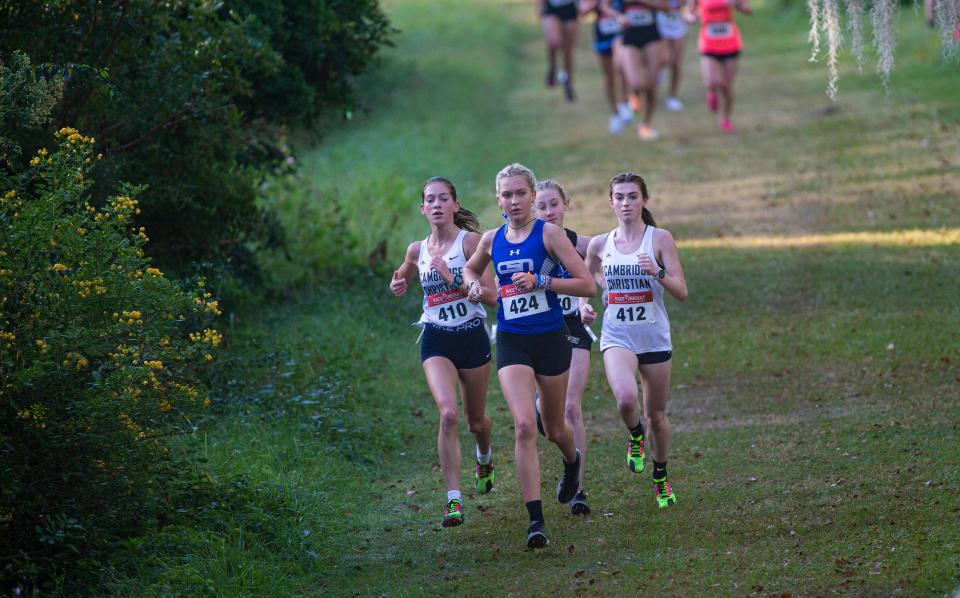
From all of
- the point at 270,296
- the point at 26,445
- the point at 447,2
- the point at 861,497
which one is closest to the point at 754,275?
the point at 270,296

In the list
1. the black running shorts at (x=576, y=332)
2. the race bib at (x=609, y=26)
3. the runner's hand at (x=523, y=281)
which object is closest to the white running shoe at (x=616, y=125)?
the race bib at (x=609, y=26)

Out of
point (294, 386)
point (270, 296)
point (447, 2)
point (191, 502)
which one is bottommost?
point (191, 502)

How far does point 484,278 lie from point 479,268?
0.07m

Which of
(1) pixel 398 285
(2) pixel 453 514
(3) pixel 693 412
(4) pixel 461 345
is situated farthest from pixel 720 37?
(2) pixel 453 514

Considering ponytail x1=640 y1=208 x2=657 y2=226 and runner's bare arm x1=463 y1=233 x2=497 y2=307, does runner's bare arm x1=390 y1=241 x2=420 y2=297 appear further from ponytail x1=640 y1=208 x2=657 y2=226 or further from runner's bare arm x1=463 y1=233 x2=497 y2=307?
ponytail x1=640 y1=208 x2=657 y2=226

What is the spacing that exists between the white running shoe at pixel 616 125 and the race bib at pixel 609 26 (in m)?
1.89

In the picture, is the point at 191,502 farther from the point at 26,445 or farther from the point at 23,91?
the point at 23,91

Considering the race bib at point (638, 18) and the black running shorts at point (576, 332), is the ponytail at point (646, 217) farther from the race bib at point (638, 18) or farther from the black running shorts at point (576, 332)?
the race bib at point (638, 18)

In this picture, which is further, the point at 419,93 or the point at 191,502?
the point at 419,93

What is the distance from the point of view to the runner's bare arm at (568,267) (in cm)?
767

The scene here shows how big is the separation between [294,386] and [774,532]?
4692 millimetres

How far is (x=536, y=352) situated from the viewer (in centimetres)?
771

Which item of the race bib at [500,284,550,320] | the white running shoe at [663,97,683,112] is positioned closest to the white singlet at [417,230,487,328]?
the race bib at [500,284,550,320]

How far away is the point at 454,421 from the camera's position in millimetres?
7941
